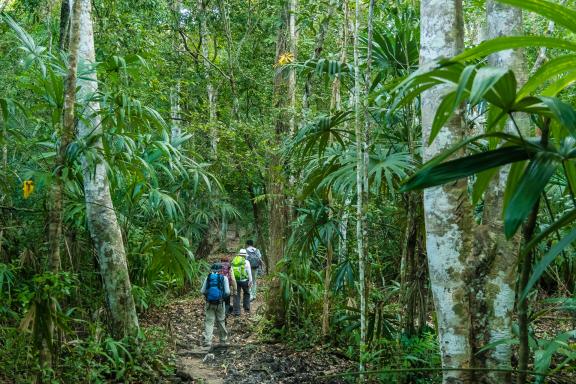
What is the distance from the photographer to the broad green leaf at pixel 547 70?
5.17 ft

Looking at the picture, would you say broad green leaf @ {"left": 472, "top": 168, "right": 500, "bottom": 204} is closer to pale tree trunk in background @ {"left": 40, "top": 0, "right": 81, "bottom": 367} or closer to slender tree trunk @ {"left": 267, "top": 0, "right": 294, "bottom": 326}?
pale tree trunk in background @ {"left": 40, "top": 0, "right": 81, "bottom": 367}

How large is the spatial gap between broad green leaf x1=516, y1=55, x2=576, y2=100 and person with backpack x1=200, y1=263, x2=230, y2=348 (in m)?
7.02

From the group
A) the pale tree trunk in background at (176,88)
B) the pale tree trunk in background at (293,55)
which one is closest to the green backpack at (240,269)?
the pale tree trunk in background at (293,55)

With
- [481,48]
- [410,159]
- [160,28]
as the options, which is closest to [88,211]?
[410,159]

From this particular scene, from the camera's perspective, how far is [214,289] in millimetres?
8188

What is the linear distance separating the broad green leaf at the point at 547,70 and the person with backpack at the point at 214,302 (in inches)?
276

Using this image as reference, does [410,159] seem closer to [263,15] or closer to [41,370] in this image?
[41,370]

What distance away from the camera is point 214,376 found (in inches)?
270

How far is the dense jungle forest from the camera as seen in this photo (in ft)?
5.49

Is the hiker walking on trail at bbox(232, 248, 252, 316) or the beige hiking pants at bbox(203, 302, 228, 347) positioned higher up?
the hiker walking on trail at bbox(232, 248, 252, 316)

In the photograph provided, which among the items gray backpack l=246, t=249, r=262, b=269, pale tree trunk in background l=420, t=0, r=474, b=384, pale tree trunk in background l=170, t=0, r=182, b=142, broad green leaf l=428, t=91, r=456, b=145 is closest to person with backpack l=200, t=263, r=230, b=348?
gray backpack l=246, t=249, r=262, b=269

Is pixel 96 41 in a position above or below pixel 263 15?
below

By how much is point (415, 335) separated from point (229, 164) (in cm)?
595

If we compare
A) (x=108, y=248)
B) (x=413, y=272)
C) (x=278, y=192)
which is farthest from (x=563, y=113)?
(x=278, y=192)
